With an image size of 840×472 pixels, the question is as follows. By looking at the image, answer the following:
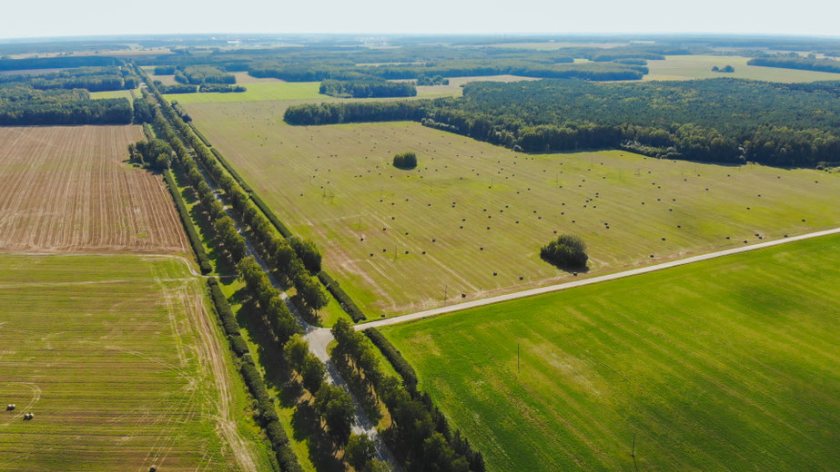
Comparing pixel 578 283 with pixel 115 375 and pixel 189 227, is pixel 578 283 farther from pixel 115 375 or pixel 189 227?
pixel 189 227

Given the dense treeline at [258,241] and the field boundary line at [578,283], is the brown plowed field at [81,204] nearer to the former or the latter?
the dense treeline at [258,241]

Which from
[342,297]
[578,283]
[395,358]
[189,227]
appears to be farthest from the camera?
[189,227]

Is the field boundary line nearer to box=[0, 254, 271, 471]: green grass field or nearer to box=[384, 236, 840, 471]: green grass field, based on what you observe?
box=[384, 236, 840, 471]: green grass field

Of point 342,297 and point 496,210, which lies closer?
point 342,297

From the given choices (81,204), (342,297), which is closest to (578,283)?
(342,297)

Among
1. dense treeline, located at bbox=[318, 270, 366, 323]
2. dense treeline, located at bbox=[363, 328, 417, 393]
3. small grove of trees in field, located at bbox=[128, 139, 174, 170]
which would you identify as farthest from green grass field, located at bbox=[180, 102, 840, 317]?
small grove of trees in field, located at bbox=[128, 139, 174, 170]

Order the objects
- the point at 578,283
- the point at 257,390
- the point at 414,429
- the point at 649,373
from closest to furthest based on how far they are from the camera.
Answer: the point at 414,429 < the point at 257,390 < the point at 649,373 < the point at 578,283

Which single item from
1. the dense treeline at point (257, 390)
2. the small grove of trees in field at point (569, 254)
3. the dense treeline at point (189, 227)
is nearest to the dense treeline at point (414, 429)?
the dense treeline at point (257, 390)

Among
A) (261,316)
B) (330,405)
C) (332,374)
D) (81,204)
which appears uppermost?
(81,204)
